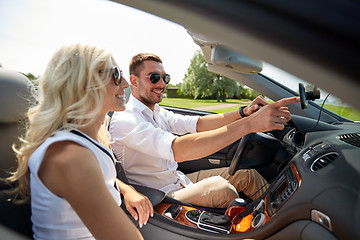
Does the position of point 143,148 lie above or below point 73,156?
below

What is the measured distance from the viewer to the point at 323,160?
133 centimetres

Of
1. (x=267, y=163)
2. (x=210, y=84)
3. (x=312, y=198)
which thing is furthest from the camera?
(x=210, y=84)

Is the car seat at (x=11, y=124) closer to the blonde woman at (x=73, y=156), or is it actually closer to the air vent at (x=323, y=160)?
the blonde woman at (x=73, y=156)

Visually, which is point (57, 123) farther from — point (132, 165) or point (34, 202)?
point (132, 165)

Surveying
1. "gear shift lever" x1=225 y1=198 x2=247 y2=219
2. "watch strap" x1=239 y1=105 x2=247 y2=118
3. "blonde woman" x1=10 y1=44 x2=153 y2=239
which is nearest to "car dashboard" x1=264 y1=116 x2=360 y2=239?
"gear shift lever" x1=225 y1=198 x2=247 y2=219

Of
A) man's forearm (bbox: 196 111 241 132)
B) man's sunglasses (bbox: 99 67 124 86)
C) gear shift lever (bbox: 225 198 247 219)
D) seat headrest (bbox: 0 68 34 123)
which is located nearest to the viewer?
man's sunglasses (bbox: 99 67 124 86)

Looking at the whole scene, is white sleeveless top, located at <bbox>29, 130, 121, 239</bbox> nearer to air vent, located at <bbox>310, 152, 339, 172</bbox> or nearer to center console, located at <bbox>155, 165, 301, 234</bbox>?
center console, located at <bbox>155, 165, 301, 234</bbox>

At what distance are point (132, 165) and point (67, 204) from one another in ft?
3.26

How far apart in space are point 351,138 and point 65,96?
1.47 metres

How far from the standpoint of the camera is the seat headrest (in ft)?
4.13

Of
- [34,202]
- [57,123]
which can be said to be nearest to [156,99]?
[57,123]

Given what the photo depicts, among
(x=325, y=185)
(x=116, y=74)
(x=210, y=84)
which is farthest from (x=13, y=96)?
(x=210, y=84)

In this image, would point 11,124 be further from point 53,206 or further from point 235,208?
point 235,208

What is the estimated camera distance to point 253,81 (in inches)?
94.0
